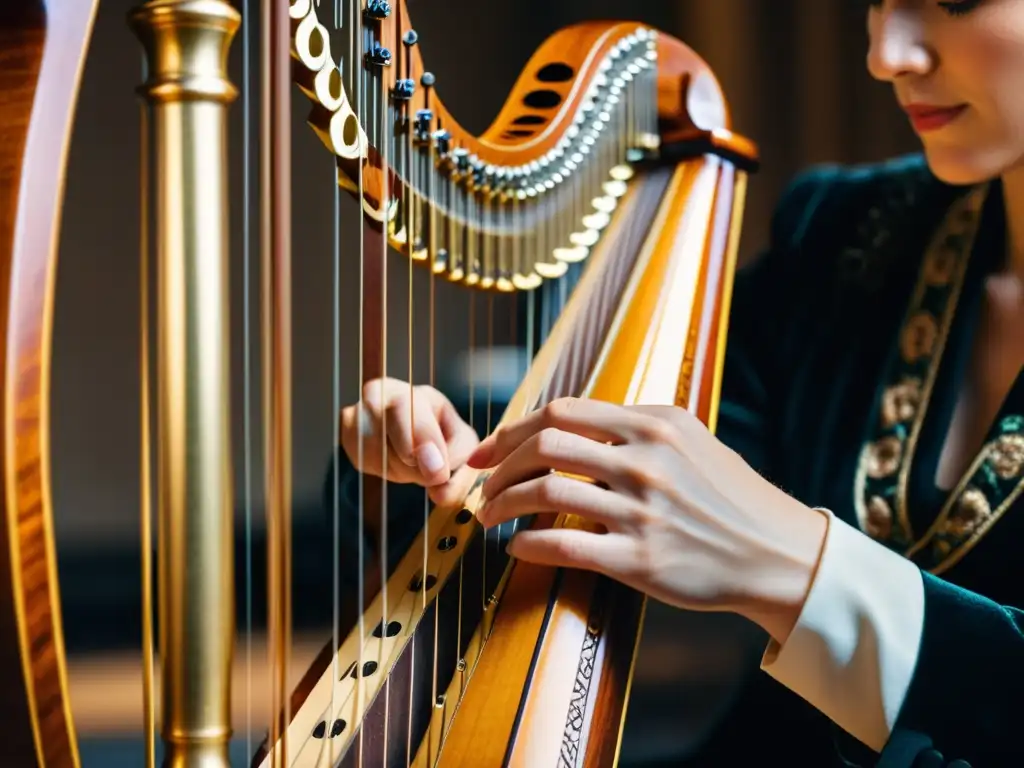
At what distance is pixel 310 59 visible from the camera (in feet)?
1.42

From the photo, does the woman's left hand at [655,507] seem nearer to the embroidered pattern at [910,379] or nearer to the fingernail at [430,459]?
the fingernail at [430,459]

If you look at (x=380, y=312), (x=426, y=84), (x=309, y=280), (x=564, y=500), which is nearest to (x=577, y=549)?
(x=564, y=500)

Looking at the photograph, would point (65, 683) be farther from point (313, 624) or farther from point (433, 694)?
point (313, 624)

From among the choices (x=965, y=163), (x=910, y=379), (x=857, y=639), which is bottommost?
(x=857, y=639)

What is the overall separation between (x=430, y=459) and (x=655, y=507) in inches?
6.8

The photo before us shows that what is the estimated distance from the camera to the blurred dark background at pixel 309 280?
51.6 inches

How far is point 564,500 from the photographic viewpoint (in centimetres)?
53

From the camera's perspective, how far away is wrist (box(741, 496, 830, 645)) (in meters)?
0.58

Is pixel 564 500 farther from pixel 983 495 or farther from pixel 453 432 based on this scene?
pixel 983 495

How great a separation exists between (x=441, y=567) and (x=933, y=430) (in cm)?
40

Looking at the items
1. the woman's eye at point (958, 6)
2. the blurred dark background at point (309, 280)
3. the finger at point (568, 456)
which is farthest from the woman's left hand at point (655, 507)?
the blurred dark background at point (309, 280)

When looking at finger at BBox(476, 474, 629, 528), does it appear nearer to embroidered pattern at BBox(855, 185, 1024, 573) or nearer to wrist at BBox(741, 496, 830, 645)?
wrist at BBox(741, 496, 830, 645)

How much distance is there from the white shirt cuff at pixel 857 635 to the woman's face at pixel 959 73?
0.33 meters

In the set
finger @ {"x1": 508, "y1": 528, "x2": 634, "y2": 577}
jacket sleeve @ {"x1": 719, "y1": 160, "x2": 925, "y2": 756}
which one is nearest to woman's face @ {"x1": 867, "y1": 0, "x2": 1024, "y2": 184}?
jacket sleeve @ {"x1": 719, "y1": 160, "x2": 925, "y2": 756}
